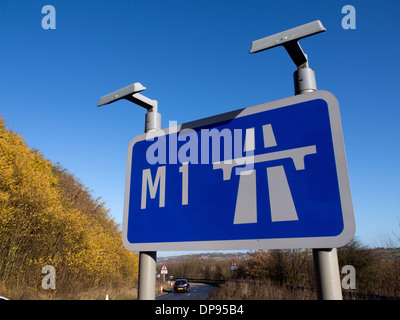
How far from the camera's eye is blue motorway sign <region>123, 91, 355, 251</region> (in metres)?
1.01

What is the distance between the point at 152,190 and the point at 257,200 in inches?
24.9

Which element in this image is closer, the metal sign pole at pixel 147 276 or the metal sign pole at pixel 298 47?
the metal sign pole at pixel 298 47

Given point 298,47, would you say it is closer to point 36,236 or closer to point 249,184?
point 249,184

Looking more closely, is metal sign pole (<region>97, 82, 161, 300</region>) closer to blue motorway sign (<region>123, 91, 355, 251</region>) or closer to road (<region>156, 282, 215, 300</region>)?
blue motorway sign (<region>123, 91, 355, 251</region>)

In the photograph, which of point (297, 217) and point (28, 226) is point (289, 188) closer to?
point (297, 217)

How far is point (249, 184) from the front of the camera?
115 centimetres

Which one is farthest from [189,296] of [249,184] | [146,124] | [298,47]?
[298,47]

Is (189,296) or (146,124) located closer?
(146,124)

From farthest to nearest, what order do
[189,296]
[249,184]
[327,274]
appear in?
1. [189,296]
2. [249,184]
3. [327,274]

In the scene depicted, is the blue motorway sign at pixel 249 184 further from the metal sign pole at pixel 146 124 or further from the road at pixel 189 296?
the road at pixel 189 296

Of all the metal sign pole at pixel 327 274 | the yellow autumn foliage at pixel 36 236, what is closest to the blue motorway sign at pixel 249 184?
the metal sign pole at pixel 327 274

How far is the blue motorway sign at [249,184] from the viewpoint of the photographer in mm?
1006
